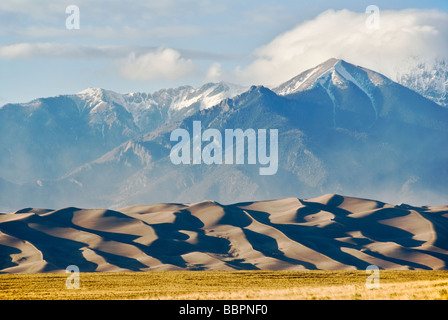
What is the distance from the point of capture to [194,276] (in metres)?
132
